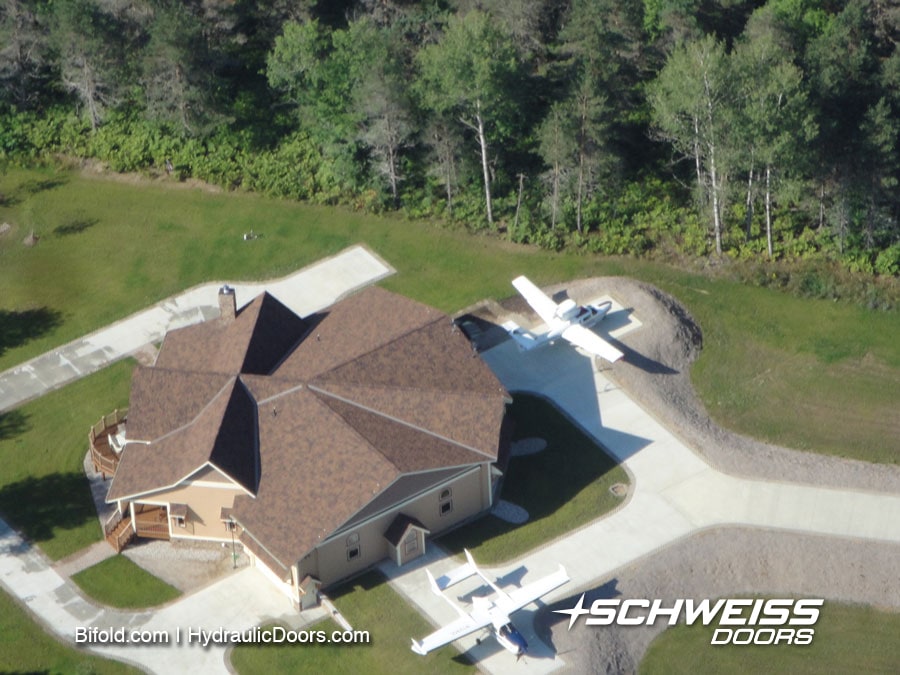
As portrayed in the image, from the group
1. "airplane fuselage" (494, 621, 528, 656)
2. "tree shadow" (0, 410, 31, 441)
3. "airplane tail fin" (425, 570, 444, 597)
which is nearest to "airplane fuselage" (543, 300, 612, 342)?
"airplane tail fin" (425, 570, 444, 597)

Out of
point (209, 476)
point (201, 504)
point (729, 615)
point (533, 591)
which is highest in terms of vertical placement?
point (209, 476)

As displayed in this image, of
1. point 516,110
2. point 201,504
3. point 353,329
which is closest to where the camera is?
Answer: point 201,504

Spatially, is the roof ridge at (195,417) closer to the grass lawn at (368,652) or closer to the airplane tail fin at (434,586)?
the grass lawn at (368,652)

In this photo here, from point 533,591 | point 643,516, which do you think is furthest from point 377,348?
point 643,516

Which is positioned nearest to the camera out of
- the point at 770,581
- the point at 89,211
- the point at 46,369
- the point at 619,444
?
the point at 770,581

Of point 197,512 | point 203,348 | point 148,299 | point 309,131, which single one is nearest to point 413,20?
point 309,131

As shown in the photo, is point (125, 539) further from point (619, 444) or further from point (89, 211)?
point (89, 211)

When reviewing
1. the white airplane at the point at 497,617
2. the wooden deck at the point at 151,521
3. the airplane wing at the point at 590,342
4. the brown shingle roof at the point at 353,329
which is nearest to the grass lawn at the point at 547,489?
the white airplane at the point at 497,617

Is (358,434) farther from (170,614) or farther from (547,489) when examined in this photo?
(170,614)
